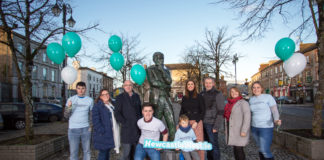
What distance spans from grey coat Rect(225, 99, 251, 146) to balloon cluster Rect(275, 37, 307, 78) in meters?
2.09

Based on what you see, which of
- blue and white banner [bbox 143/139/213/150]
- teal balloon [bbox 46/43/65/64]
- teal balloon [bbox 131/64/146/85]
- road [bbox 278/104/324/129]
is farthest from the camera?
road [bbox 278/104/324/129]

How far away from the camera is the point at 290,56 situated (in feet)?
17.2

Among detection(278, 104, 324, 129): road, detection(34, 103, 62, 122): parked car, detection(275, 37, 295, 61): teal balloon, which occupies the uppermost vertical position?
detection(275, 37, 295, 61): teal balloon

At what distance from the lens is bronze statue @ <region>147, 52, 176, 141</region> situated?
15.3 ft

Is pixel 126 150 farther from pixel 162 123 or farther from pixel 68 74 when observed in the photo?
pixel 68 74

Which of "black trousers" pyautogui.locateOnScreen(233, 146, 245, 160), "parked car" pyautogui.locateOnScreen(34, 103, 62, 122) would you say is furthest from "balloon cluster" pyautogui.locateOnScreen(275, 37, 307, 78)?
"parked car" pyautogui.locateOnScreen(34, 103, 62, 122)

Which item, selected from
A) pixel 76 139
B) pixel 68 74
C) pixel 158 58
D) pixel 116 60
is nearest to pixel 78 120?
pixel 76 139

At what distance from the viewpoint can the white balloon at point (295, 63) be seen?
510cm

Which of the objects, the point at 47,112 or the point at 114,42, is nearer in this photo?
the point at 114,42

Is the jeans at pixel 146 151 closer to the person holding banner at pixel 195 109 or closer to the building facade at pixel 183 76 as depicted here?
the person holding banner at pixel 195 109

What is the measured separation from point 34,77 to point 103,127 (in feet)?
121

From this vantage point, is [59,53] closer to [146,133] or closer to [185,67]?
[146,133]

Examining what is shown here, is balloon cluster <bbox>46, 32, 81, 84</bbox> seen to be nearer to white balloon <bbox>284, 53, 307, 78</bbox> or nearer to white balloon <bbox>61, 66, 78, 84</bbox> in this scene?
white balloon <bbox>61, 66, 78, 84</bbox>

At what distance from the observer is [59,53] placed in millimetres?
5410
